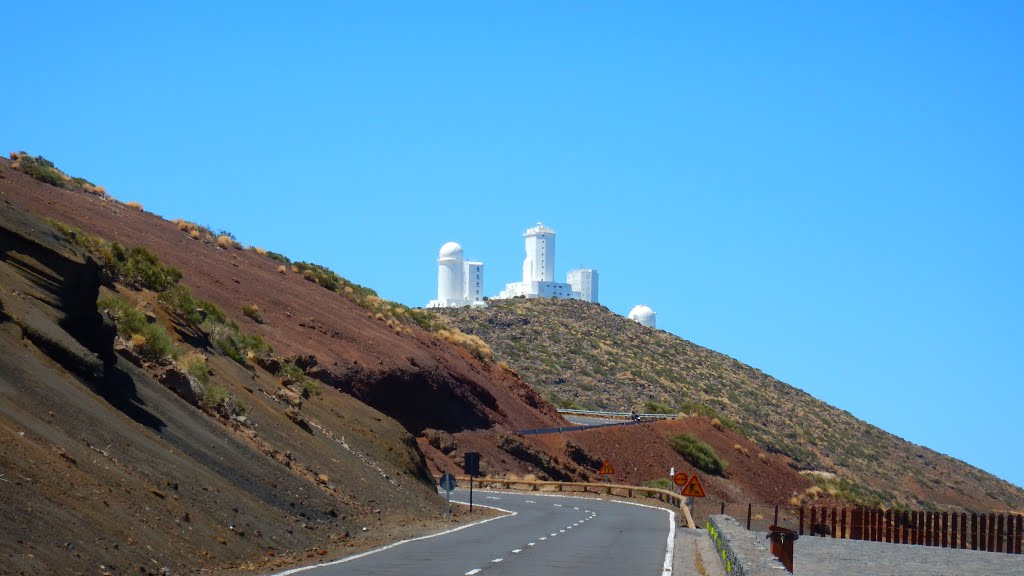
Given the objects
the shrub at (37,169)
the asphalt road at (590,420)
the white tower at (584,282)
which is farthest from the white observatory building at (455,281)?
the shrub at (37,169)

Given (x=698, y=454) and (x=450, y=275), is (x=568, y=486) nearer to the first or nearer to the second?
(x=698, y=454)

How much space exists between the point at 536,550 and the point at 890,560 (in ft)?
32.2

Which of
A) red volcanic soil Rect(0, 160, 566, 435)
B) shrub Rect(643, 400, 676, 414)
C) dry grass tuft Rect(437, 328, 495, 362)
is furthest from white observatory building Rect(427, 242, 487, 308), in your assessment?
red volcanic soil Rect(0, 160, 566, 435)

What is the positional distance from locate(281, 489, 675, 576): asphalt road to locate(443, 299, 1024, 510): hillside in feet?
154

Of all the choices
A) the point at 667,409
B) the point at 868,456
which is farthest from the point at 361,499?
the point at 868,456

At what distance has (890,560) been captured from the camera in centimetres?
2773

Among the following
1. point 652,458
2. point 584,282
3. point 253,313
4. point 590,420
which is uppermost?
point 584,282

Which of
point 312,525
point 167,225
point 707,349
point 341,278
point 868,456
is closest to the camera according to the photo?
point 312,525

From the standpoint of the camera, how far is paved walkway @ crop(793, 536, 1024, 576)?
78.8 ft

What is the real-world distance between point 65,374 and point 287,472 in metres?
6.27

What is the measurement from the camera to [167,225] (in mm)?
56688

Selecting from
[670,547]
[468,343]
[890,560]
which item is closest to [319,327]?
[468,343]

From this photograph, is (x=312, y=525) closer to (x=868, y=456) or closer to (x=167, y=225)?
(x=167, y=225)

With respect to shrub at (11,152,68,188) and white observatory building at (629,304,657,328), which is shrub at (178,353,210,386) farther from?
white observatory building at (629,304,657,328)
